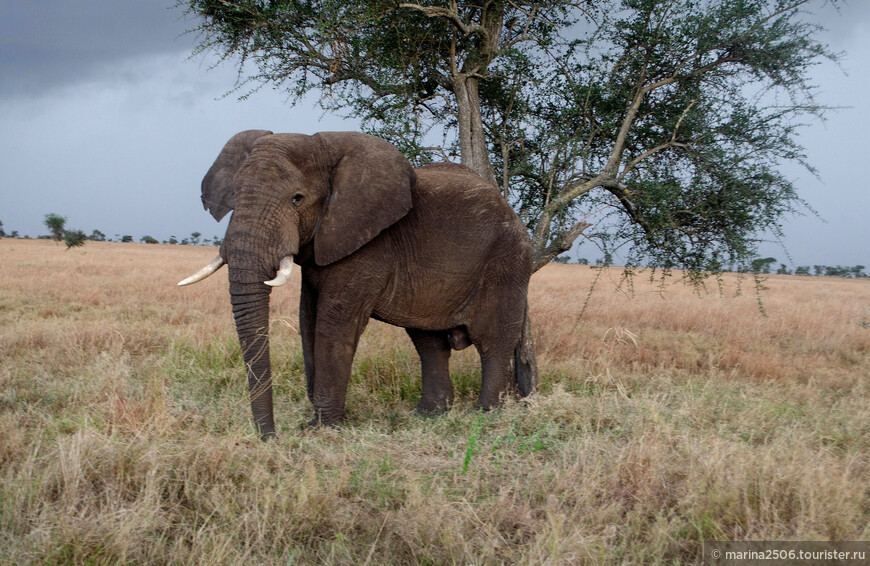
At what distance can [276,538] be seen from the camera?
9.93ft

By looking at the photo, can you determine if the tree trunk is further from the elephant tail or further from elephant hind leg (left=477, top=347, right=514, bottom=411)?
elephant hind leg (left=477, top=347, right=514, bottom=411)

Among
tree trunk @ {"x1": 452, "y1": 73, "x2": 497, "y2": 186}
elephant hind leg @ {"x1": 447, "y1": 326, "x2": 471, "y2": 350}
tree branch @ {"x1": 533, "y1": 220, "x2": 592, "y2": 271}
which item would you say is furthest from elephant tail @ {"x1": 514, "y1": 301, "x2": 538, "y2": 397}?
tree trunk @ {"x1": 452, "y1": 73, "x2": 497, "y2": 186}

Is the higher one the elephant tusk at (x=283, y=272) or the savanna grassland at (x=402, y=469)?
the elephant tusk at (x=283, y=272)

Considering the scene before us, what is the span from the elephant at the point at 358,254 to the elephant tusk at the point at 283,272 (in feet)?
0.06

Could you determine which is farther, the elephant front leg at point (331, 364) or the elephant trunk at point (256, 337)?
the elephant front leg at point (331, 364)

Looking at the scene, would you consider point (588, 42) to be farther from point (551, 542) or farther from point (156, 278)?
point (156, 278)

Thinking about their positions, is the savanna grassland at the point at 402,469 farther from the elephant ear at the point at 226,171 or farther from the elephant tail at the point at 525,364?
the elephant ear at the point at 226,171

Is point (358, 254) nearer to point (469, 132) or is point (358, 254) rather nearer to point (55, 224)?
point (469, 132)

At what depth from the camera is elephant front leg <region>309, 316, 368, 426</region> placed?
209 inches

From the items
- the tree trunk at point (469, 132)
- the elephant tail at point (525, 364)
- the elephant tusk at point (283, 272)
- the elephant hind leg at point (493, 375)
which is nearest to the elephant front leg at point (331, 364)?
the elephant tusk at point (283, 272)

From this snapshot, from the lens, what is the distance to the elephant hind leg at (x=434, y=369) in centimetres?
641

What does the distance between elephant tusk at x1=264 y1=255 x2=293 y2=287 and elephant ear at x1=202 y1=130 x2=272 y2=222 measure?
103 cm

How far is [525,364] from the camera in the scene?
693 cm

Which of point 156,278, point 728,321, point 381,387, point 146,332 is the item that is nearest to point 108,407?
point 381,387
